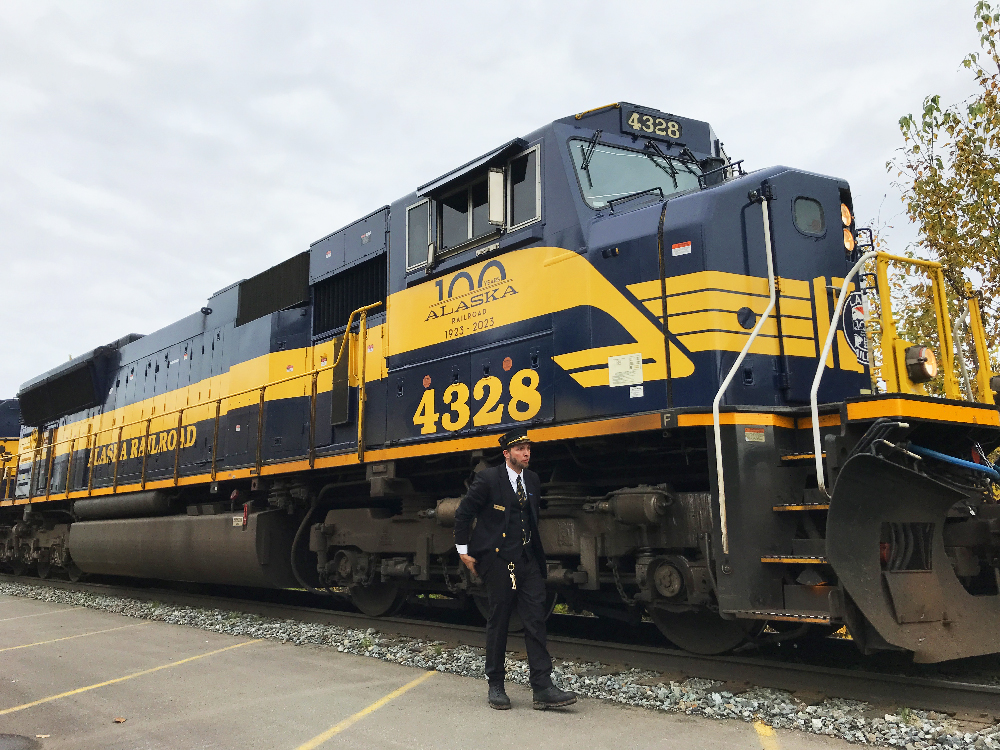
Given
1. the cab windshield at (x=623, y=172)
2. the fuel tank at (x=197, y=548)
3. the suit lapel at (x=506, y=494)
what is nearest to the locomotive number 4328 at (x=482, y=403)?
the suit lapel at (x=506, y=494)

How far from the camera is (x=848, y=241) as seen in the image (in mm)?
5816

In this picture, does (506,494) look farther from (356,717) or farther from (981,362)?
(981,362)

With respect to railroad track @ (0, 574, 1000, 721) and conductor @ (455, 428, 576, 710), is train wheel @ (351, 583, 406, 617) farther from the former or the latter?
conductor @ (455, 428, 576, 710)

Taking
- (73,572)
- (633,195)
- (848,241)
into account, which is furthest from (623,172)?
(73,572)

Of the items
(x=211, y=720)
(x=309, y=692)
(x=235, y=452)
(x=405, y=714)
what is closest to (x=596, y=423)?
(x=405, y=714)

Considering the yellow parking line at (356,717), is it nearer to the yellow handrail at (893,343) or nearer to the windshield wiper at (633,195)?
the yellow handrail at (893,343)

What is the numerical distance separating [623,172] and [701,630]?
3.49 m

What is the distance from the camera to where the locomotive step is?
4.31 meters

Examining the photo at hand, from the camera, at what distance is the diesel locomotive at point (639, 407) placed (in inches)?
179

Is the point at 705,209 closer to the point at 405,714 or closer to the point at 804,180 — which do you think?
the point at 804,180

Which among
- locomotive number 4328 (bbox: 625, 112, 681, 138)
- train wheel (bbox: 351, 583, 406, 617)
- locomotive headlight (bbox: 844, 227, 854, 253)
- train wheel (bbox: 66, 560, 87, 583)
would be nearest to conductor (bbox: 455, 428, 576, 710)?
locomotive headlight (bbox: 844, 227, 854, 253)

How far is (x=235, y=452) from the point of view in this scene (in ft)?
32.2

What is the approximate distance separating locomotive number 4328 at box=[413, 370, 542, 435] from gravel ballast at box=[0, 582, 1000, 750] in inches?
71.6

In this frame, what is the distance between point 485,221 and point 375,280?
2036 mm
